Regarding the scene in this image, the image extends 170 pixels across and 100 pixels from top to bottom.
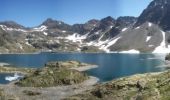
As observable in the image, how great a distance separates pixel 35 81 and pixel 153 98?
6245 centimetres

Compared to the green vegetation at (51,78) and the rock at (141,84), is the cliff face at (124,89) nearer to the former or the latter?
the rock at (141,84)

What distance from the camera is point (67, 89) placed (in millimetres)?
97875

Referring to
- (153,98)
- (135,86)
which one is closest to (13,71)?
(135,86)

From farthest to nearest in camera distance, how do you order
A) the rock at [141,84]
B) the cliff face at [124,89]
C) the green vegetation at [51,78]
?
the green vegetation at [51,78], the rock at [141,84], the cliff face at [124,89]

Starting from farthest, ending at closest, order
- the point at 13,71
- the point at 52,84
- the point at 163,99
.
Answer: the point at 13,71
the point at 52,84
the point at 163,99

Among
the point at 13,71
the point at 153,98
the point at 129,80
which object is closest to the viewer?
the point at 153,98

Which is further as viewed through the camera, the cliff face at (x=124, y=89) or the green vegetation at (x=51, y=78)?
the green vegetation at (x=51, y=78)

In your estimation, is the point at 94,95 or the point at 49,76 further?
the point at 49,76

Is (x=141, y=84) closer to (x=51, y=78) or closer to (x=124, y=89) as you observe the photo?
(x=124, y=89)

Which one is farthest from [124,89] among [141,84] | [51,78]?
[51,78]

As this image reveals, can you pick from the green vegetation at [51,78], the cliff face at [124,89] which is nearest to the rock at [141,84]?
the cliff face at [124,89]

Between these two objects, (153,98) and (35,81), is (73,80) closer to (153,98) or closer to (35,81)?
(35,81)

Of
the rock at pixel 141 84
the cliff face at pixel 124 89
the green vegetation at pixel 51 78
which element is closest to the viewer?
the cliff face at pixel 124 89

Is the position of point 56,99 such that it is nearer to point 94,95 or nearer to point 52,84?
point 94,95
